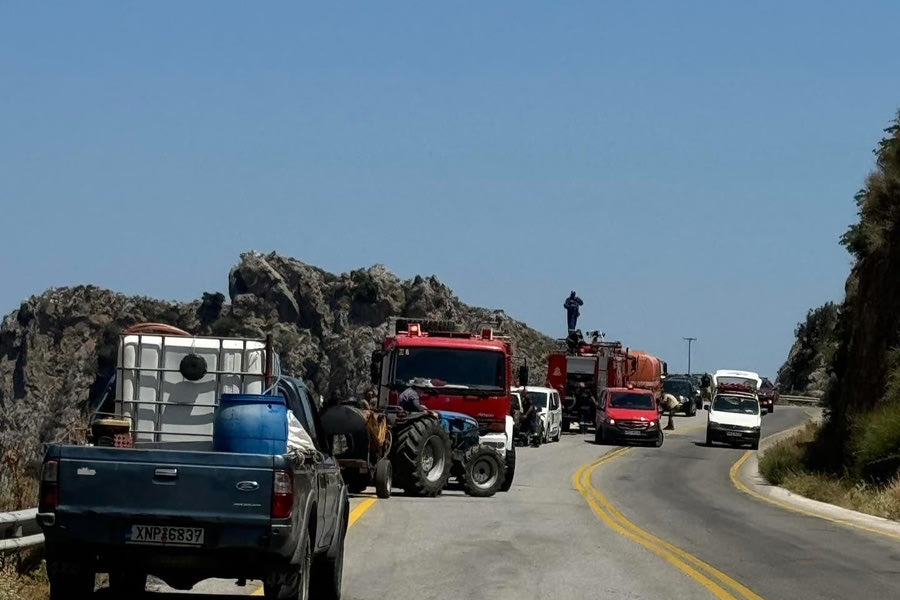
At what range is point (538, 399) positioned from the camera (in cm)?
5234

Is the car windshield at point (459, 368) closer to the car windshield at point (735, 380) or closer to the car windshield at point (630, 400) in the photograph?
the car windshield at point (630, 400)

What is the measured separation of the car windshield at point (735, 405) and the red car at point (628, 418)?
3.15m

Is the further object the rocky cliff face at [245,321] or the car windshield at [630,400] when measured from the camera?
the rocky cliff face at [245,321]

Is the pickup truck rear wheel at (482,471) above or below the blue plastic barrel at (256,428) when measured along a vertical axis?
below

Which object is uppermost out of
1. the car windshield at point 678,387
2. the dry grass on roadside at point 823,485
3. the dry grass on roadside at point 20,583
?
the car windshield at point 678,387

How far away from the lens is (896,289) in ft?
126

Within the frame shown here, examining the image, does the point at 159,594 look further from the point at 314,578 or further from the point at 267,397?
the point at 267,397

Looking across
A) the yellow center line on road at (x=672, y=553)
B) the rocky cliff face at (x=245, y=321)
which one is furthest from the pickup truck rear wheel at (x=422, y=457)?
the rocky cliff face at (x=245, y=321)

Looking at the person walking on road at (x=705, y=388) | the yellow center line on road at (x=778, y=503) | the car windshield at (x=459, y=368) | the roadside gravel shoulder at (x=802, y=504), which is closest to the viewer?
the yellow center line on road at (x=778, y=503)

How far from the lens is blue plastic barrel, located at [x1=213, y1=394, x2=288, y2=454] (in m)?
11.0

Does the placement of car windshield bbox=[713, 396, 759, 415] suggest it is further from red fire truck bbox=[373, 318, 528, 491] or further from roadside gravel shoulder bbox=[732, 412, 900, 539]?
red fire truck bbox=[373, 318, 528, 491]

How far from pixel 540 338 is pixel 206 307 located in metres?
35.8

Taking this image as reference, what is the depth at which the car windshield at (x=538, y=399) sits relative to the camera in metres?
52.0

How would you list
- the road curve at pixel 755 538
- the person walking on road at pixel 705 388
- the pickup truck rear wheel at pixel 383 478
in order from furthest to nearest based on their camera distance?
the person walking on road at pixel 705 388 < the pickup truck rear wheel at pixel 383 478 < the road curve at pixel 755 538
